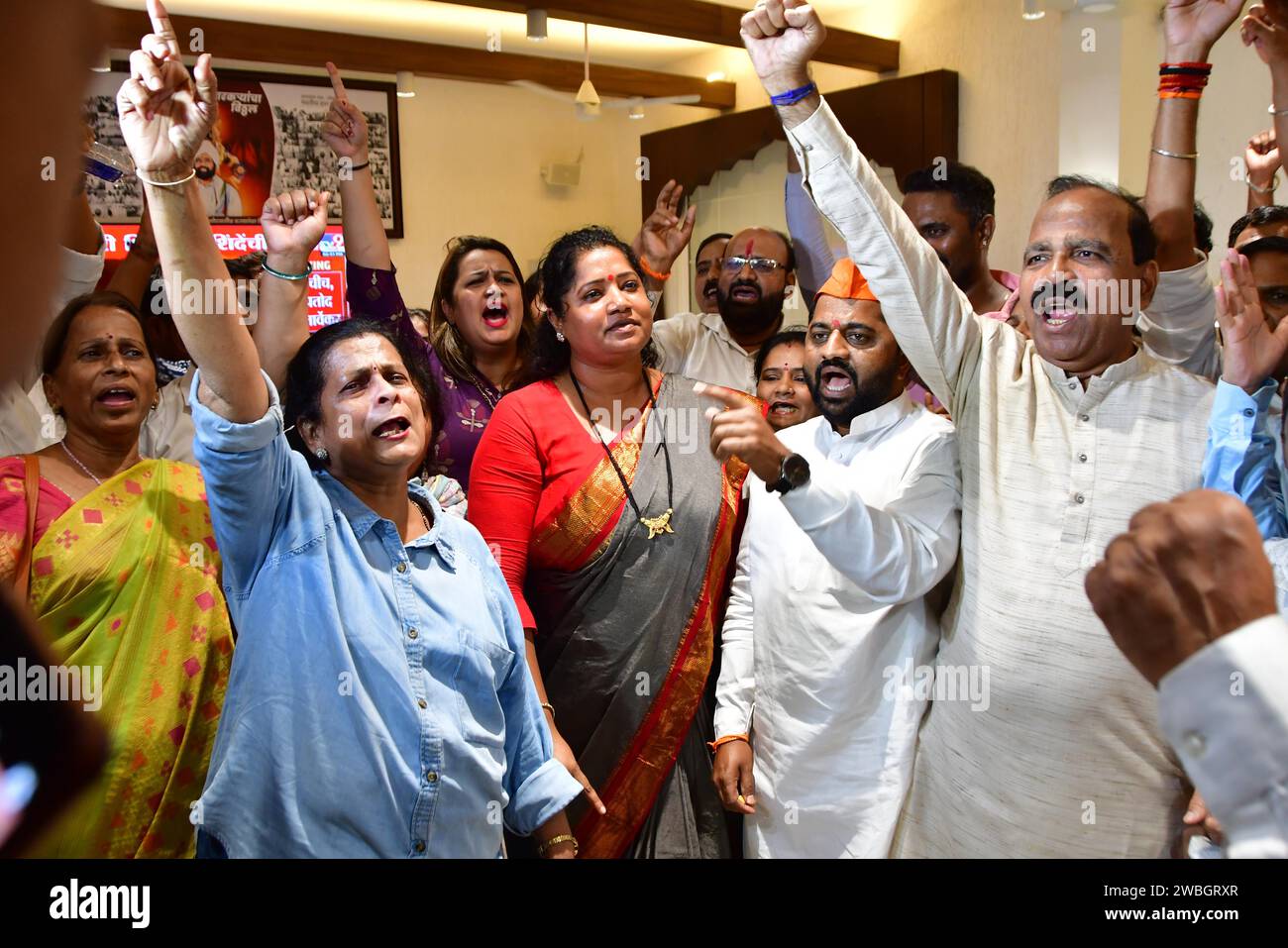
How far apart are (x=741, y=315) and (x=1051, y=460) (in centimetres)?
129

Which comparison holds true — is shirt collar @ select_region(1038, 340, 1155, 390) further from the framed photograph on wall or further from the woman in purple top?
the framed photograph on wall

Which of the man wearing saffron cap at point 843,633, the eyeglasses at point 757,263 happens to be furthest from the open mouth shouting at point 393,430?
the eyeglasses at point 757,263

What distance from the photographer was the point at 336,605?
1236 mm

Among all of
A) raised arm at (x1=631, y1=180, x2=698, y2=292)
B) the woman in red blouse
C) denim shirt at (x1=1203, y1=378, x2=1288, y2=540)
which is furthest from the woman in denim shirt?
raised arm at (x1=631, y1=180, x2=698, y2=292)

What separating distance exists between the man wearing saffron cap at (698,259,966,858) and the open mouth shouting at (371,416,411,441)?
0.52 metres

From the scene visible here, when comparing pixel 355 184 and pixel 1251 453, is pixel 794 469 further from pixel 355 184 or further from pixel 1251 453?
pixel 355 184

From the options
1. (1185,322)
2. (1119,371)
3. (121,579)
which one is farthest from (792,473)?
(121,579)

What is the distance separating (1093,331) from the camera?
1.32 meters

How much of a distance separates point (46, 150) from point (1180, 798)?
Result: 1.43m

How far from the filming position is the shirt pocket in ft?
4.29

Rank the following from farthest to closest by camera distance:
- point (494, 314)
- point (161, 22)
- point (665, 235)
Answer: point (665, 235)
point (494, 314)
point (161, 22)
